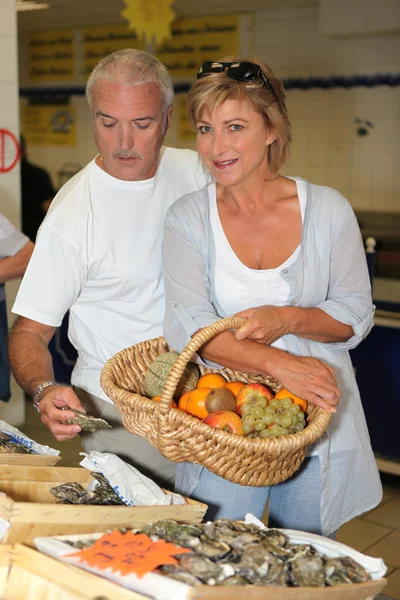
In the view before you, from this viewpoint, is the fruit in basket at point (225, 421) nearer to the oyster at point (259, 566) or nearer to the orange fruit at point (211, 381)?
the orange fruit at point (211, 381)

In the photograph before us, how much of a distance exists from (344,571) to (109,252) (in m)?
1.03

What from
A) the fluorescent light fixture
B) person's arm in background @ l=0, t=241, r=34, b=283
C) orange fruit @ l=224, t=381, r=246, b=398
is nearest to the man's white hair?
orange fruit @ l=224, t=381, r=246, b=398

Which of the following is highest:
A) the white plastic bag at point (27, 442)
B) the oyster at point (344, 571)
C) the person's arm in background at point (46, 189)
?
the oyster at point (344, 571)

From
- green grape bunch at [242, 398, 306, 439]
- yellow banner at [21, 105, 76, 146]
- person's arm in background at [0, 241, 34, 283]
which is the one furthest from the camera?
yellow banner at [21, 105, 76, 146]

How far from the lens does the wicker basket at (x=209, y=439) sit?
141cm

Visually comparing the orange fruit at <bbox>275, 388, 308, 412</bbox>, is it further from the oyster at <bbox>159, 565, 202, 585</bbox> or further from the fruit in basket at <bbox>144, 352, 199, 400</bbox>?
the oyster at <bbox>159, 565, 202, 585</bbox>

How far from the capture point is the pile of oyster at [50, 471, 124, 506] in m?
1.53

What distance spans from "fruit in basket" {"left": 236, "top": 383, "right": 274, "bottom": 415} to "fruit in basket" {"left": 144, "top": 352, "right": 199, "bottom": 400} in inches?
6.0

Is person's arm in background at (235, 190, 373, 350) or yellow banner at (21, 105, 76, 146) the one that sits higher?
person's arm in background at (235, 190, 373, 350)

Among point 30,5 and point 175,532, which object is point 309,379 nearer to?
point 175,532

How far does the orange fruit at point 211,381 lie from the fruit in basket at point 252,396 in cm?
6

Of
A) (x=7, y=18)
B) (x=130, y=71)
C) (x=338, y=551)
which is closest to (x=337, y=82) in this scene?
(x=7, y=18)

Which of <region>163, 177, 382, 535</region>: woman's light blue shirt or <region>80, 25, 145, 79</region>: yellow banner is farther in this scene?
<region>80, 25, 145, 79</region>: yellow banner

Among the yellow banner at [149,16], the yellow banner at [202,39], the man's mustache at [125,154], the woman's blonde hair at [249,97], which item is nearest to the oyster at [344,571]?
the woman's blonde hair at [249,97]
